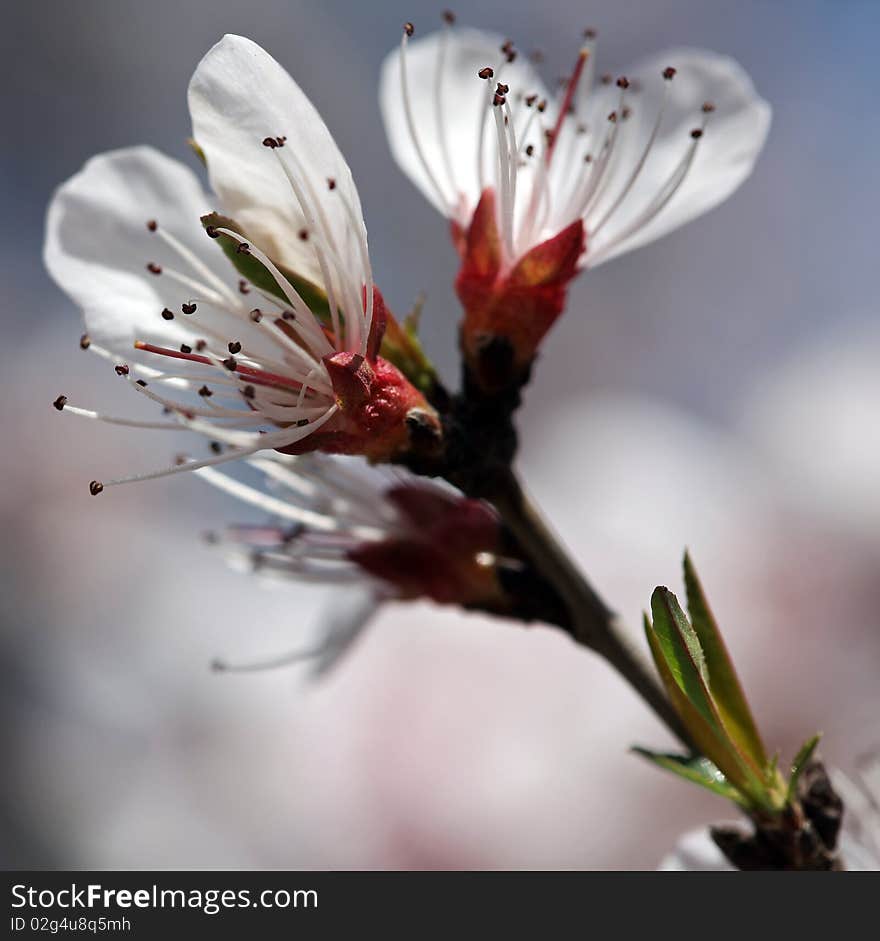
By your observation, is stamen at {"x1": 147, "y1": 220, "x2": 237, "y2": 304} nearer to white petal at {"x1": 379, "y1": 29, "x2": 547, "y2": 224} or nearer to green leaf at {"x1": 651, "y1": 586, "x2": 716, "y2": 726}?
white petal at {"x1": 379, "y1": 29, "x2": 547, "y2": 224}

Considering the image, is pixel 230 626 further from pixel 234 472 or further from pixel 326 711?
pixel 234 472

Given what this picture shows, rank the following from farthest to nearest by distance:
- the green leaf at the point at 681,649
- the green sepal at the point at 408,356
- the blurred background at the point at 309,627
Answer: the blurred background at the point at 309,627 < the green sepal at the point at 408,356 < the green leaf at the point at 681,649

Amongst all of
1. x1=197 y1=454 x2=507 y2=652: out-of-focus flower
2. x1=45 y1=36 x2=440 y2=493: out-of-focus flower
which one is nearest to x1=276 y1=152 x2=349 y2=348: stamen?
x1=45 y1=36 x2=440 y2=493: out-of-focus flower

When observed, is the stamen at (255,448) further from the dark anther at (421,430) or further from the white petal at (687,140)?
the white petal at (687,140)

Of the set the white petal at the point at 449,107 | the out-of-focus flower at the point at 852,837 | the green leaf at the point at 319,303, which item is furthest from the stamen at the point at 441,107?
the out-of-focus flower at the point at 852,837

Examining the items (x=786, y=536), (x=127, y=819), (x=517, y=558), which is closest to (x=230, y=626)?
(x=127, y=819)
